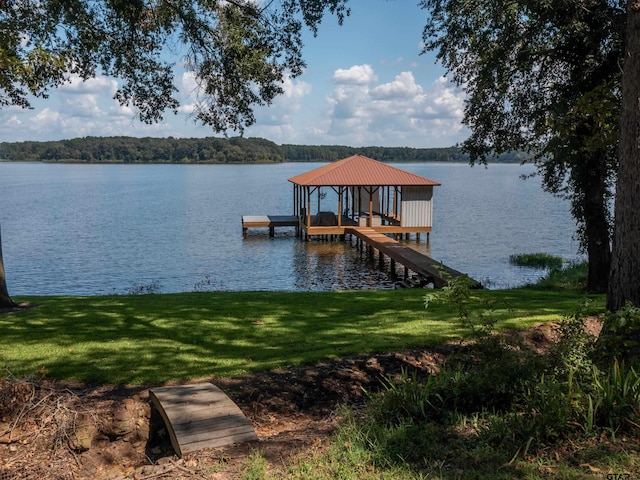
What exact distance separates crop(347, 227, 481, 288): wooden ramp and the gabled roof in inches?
116

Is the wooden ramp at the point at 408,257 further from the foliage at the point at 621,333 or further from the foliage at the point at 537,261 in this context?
the foliage at the point at 621,333

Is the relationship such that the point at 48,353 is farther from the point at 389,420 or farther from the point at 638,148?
the point at 638,148

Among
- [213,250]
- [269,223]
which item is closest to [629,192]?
[213,250]

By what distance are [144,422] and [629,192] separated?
213 inches

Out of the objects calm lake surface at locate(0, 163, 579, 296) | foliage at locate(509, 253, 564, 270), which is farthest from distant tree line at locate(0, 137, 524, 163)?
foliage at locate(509, 253, 564, 270)

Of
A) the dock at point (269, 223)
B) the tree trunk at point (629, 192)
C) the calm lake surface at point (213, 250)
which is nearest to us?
the tree trunk at point (629, 192)

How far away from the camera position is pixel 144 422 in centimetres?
565

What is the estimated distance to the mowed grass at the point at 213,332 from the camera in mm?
6859

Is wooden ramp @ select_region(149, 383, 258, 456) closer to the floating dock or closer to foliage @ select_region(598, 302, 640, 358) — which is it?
the floating dock

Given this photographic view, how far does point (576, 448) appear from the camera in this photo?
13.8ft

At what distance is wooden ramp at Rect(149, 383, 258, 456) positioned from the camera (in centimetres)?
470

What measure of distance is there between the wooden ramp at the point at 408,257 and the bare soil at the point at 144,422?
30.8 ft

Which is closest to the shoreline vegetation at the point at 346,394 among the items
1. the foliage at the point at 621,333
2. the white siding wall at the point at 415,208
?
the foliage at the point at 621,333

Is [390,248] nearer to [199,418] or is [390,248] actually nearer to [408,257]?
[408,257]
